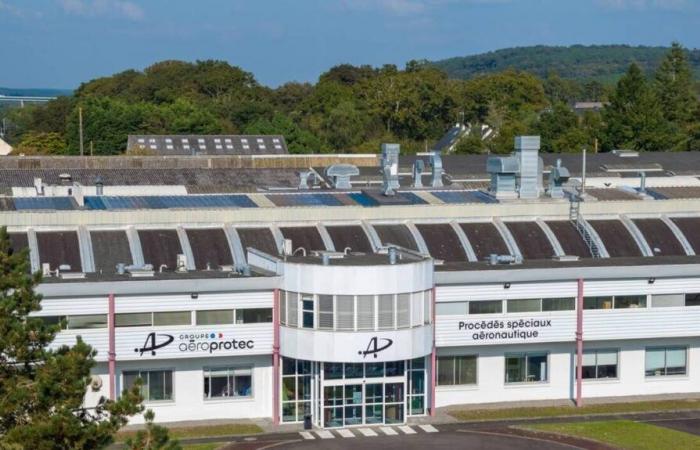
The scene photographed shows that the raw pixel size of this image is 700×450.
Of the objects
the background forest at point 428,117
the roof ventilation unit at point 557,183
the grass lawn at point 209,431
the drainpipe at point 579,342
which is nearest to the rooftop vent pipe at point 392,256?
the grass lawn at point 209,431

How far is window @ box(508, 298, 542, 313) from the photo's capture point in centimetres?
6294

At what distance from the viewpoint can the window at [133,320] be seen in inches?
2298

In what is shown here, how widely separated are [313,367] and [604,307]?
549 inches

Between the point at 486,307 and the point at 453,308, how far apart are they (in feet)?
5.02

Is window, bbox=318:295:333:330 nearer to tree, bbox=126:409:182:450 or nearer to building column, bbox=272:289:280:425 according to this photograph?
building column, bbox=272:289:280:425

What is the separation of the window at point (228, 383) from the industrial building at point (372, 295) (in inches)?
2.7

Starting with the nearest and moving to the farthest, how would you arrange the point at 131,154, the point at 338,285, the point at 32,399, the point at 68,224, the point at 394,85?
the point at 32,399
the point at 338,285
the point at 68,224
the point at 131,154
the point at 394,85

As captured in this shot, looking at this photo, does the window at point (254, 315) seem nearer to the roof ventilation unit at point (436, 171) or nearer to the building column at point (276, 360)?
the building column at point (276, 360)

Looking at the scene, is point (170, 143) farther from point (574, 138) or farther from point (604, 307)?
point (604, 307)

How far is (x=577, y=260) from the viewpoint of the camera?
66.5 m

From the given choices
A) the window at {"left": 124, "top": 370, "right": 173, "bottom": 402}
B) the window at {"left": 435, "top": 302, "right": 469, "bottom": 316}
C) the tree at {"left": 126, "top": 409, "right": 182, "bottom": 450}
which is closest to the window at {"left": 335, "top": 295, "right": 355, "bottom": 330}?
the window at {"left": 435, "top": 302, "right": 469, "bottom": 316}

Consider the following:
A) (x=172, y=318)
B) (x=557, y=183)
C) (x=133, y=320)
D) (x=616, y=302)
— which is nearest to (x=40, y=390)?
A: (x=133, y=320)

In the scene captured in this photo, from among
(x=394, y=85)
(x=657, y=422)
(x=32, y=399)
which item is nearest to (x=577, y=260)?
(x=657, y=422)

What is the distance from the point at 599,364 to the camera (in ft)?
214
